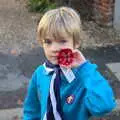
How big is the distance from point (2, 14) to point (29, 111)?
701cm

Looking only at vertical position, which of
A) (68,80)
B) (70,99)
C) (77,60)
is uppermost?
(77,60)

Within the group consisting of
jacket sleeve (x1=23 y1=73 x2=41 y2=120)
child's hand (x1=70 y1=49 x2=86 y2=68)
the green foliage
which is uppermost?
child's hand (x1=70 y1=49 x2=86 y2=68)

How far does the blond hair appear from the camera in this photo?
2568 mm

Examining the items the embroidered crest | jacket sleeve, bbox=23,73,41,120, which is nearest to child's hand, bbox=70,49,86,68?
the embroidered crest

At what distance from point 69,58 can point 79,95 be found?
241 millimetres

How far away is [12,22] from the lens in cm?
925

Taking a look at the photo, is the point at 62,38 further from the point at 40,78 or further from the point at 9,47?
the point at 9,47

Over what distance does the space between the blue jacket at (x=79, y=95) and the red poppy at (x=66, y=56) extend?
10 centimetres

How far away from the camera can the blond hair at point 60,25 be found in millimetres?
2568

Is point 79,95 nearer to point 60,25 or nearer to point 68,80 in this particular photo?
point 68,80

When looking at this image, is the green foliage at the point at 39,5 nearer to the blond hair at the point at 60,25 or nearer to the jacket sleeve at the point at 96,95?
the blond hair at the point at 60,25

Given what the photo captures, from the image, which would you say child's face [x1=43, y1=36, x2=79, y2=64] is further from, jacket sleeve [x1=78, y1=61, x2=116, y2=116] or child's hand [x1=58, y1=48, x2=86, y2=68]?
jacket sleeve [x1=78, y1=61, x2=116, y2=116]

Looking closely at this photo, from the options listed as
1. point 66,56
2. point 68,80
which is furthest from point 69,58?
point 68,80

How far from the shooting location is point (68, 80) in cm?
264
